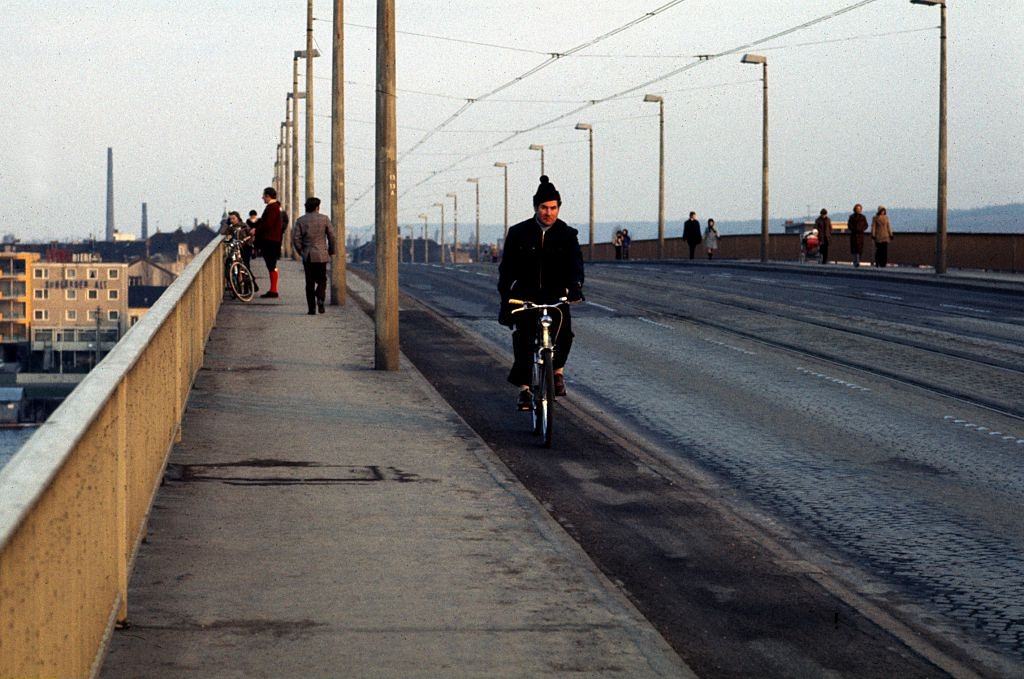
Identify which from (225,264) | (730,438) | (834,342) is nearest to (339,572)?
(730,438)

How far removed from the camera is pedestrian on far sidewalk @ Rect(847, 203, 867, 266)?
151ft

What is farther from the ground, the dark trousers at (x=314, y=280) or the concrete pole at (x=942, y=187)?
the concrete pole at (x=942, y=187)

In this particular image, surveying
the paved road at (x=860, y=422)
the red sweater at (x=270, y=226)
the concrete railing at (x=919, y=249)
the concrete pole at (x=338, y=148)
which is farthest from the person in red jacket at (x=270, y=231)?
the concrete railing at (x=919, y=249)

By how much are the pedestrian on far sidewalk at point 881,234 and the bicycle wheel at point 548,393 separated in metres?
34.8

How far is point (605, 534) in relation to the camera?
823cm

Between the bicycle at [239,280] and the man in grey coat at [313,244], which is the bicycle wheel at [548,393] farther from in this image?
the bicycle at [239,280]

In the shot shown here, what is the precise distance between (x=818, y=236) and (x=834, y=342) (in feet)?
109

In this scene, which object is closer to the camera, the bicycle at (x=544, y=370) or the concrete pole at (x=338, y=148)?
the bicycle at (x=544, y=370)

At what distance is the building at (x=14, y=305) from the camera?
21312mm

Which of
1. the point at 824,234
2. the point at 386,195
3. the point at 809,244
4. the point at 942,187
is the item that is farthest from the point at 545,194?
the point at 809,244

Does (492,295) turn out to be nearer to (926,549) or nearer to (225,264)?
(225,264)

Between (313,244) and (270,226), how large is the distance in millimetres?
4355

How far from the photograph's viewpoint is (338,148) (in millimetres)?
25469

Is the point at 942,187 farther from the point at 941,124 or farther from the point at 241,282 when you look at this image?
the point at 241,282
